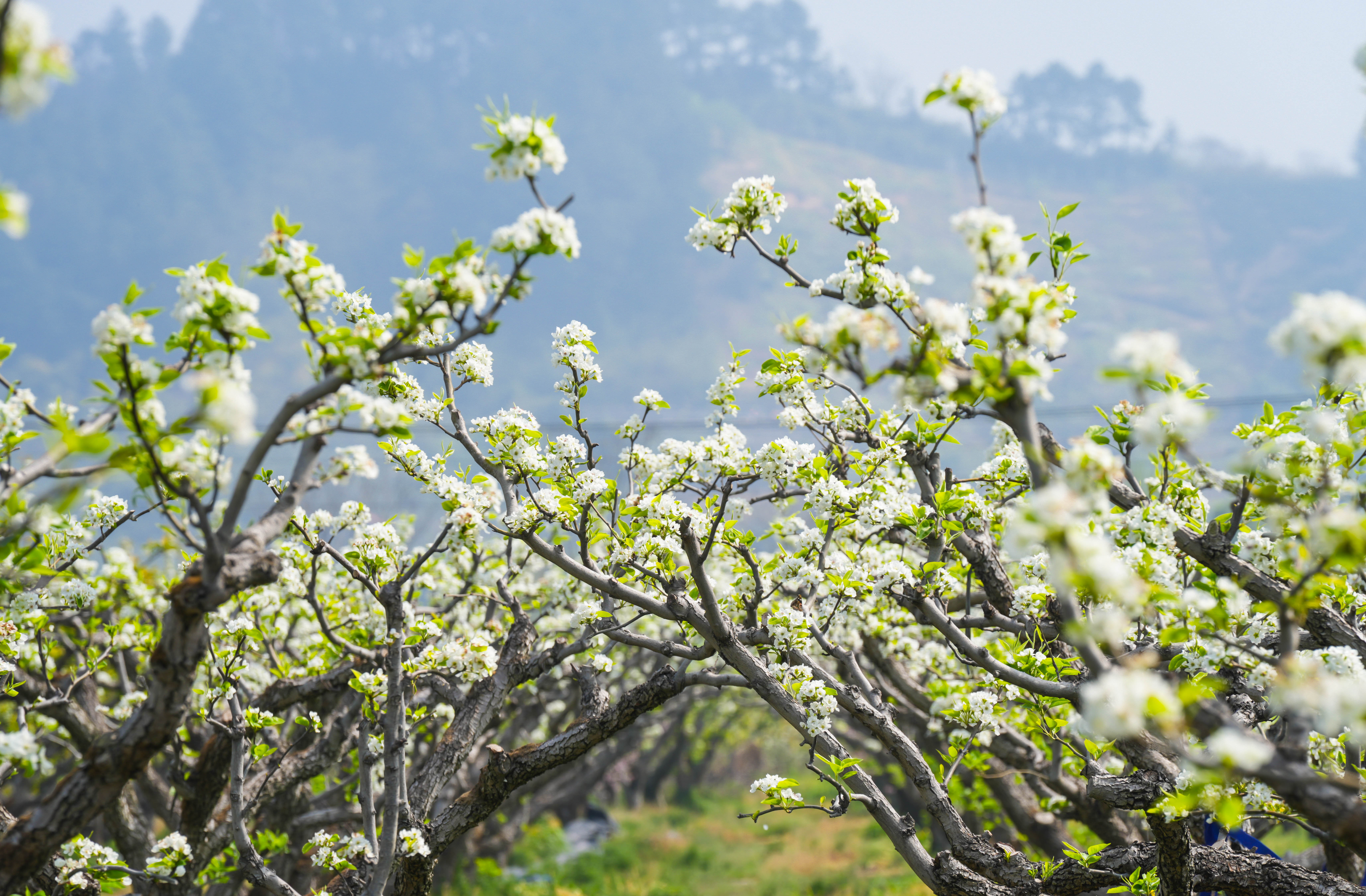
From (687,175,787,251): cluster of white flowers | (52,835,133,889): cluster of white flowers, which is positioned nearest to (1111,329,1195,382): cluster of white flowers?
(687,175,787,251): cluster of white flowers

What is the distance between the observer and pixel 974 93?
3.66 m

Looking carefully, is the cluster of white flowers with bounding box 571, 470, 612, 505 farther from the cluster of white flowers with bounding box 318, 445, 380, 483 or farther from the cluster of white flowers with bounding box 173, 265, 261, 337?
the cluster of white flowers with bounding box 173, 265, 261, 337

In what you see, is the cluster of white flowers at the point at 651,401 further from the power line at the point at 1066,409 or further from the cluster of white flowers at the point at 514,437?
the power line at the point at 1066,409

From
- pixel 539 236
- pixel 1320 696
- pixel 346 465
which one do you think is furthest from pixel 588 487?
pixel 1320 696

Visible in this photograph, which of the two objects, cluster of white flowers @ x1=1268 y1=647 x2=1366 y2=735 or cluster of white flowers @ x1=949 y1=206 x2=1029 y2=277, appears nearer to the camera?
cluster of white flowers @ x1=1268 y1=647 x2=1366 y2=735

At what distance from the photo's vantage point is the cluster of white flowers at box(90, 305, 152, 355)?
292 cm

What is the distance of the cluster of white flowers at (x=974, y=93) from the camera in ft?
11.8

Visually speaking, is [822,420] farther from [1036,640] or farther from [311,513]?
[311,513]

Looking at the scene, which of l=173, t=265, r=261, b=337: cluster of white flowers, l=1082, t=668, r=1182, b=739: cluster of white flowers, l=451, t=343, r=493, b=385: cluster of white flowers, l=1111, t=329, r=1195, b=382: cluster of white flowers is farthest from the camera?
l=451, t=343, r=493, b=385: cluster of white flowers

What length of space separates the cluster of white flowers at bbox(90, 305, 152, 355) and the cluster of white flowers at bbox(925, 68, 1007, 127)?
3.33 meters

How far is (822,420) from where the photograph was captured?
230 inches

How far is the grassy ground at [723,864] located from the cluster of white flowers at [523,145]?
41.0 ft

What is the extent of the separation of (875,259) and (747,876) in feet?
52.6

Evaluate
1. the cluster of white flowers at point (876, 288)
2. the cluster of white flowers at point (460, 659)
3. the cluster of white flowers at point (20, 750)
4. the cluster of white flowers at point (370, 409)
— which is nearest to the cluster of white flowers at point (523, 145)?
the cluster of white flowers at point (370, 409)
